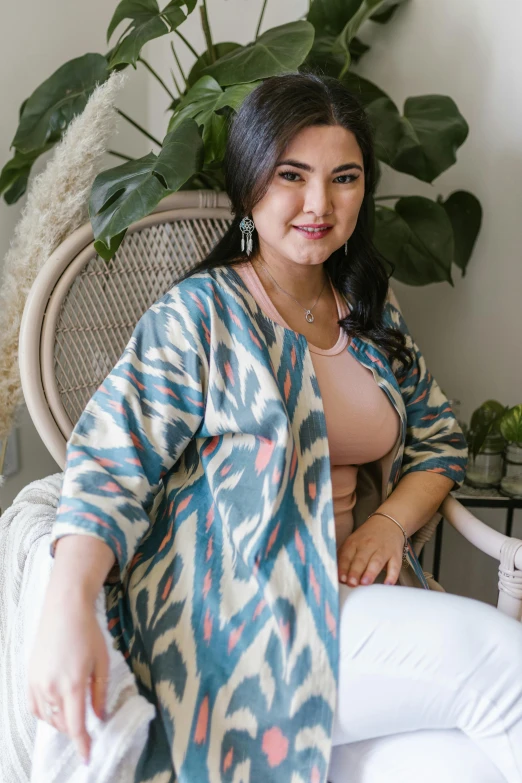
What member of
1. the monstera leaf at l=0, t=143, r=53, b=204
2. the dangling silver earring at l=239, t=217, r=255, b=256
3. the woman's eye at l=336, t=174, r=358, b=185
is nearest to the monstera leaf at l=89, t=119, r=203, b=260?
the dangling silver earring at l=239, t=217, r=255, b=256

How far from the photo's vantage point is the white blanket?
0.78 meters

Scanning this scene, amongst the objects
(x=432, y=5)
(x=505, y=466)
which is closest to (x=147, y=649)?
(x=505, y=466)

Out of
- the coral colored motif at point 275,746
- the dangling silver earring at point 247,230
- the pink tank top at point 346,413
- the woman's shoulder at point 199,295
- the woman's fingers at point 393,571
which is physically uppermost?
the dangling silver earring at point 247,230

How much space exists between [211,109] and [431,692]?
90cm

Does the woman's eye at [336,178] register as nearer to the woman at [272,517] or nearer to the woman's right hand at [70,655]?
the woman at [272,517]

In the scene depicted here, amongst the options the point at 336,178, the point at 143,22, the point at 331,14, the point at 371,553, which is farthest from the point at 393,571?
the point at 331,14

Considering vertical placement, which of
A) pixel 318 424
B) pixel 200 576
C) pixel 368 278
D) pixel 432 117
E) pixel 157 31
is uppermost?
pixel 157 31

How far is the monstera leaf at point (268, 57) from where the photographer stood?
1.20 m

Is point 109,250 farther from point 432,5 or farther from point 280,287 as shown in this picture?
point 432,5

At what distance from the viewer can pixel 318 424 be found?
1.04 meters

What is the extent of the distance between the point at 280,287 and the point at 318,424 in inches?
10.1

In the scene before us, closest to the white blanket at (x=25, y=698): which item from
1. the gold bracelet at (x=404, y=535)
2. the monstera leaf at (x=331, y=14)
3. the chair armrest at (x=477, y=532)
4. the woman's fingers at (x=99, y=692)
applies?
the woman's fingers at (x=99, y=692)

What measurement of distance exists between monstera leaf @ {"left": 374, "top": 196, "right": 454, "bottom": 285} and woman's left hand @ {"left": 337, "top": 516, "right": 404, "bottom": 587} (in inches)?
23.6

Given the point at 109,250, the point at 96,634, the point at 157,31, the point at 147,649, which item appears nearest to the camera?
the point at 96,634
